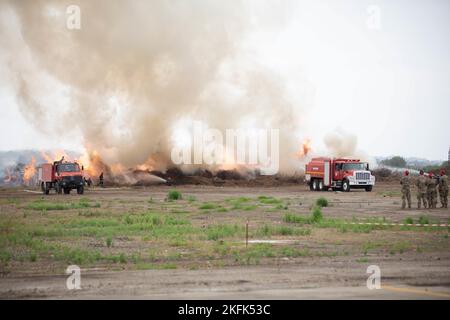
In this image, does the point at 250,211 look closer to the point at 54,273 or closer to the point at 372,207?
→ the point at 372,207

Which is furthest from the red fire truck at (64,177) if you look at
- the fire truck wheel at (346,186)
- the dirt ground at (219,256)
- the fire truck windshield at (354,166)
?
the dirt ground at (219,256)

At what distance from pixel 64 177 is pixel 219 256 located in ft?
139

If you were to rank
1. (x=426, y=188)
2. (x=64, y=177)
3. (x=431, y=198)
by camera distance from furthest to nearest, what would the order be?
(x=64, y=177) → (x=431, y=198) → (x=426, y=188)

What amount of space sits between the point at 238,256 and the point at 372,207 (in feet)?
77.3

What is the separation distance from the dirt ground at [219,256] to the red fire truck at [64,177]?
80.8 feet

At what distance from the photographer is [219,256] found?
20.2 metres

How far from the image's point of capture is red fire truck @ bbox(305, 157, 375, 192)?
65062 mm

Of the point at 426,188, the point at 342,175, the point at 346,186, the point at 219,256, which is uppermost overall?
the point at 342,175

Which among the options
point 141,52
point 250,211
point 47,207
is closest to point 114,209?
point 47,207

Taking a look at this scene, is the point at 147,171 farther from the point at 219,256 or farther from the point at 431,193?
the point at 219,256

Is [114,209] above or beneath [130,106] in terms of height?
beneath

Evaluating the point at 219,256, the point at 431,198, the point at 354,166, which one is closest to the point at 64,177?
the point at 354,166

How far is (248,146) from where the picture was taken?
80312mm
